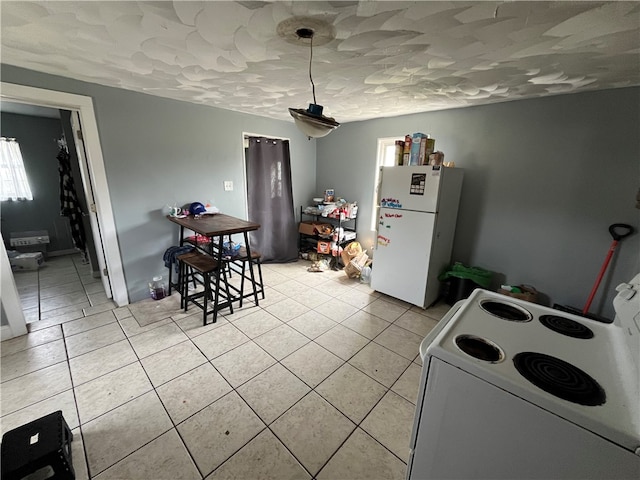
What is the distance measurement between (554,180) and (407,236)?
4.81ft

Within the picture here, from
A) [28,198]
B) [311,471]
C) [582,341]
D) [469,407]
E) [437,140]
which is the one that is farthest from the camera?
[28,198]

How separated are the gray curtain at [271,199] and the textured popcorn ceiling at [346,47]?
124cm

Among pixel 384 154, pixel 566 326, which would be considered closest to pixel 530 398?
pixel 566 326

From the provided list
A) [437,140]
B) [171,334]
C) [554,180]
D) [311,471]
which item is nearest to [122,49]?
[171,334]

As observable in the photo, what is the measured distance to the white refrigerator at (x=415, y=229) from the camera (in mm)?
2529

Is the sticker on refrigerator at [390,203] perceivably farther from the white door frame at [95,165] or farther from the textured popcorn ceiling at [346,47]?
the white door frame at [95,165]

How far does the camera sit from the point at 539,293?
2666 millimetres

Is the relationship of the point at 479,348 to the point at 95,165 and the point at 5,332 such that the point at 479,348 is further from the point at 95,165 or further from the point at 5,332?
the point at 5,332

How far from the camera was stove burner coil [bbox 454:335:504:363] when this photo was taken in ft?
2.67

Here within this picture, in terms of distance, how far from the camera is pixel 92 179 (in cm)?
247

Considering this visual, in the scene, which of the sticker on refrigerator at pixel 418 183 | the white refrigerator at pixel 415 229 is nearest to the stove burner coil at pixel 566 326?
the white refrigerator at pixel 415 229

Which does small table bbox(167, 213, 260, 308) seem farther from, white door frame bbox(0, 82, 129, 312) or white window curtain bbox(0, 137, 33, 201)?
white window curtain bbox(0, 137, 33, 201)

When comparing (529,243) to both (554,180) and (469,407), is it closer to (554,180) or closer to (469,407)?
(554,180)

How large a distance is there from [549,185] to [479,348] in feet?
8.27
